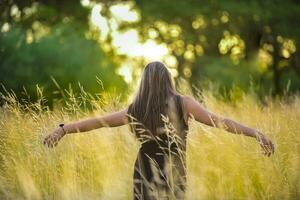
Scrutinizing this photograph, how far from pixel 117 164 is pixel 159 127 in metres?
1.24

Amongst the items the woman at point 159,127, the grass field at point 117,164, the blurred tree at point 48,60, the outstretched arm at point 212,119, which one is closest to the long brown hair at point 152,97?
the woman at point 159,127

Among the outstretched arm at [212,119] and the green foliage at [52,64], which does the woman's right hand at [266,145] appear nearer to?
the outstretched arm at [212,119]

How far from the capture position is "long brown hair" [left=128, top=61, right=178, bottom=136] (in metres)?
4.43

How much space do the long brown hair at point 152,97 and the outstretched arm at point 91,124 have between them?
0.10 metres

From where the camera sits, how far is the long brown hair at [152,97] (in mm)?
4426

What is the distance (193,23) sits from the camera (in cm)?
2539

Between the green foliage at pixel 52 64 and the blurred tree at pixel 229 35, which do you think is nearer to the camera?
the green foliage at pixel 52 64

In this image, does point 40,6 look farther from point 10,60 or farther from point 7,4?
point 10,60

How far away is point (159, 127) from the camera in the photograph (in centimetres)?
449

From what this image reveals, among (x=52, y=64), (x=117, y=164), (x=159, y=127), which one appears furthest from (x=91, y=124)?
(x=52, y=64)

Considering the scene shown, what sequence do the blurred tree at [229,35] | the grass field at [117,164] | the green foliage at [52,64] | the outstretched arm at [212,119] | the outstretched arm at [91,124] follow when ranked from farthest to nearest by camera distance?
the blurred tree at [229,35] → the green foliage at [52,64] → the grass field at [117,164] → the outstretched arm at [91,124] → the outstretched arm at [212,119]

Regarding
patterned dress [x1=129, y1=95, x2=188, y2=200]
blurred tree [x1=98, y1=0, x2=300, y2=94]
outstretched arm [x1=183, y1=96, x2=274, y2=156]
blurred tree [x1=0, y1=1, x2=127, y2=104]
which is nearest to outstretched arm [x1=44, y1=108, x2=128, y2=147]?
patterned dress [x1=129, y1=95, x2=188, y2=200]

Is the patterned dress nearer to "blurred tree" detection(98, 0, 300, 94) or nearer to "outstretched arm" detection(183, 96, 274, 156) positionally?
"outstretched arm" detection(183, 96, 274, 156)

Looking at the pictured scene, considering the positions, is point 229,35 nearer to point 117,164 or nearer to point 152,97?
point 117,164
